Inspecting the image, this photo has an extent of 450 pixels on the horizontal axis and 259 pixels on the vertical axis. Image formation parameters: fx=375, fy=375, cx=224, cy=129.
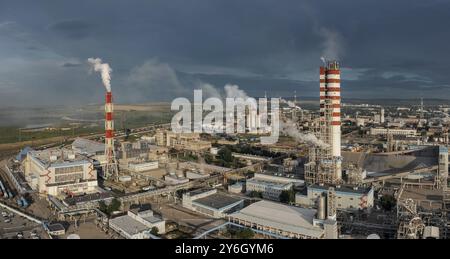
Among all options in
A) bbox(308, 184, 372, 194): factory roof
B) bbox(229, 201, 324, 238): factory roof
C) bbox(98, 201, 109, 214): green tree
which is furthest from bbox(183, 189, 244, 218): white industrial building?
bbox(308, 184, 372, 194): factory roof

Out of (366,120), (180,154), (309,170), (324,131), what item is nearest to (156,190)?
(309,170)

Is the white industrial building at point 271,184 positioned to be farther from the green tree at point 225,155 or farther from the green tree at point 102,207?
the green tree at point 102,207

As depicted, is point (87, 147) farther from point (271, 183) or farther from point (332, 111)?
point (332, 111)

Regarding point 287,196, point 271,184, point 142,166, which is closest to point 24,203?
point 142,166

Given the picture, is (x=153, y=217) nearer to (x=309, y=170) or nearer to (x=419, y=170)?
(x=309, y=170)

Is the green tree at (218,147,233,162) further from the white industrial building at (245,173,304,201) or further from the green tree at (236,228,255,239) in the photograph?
the green tree at (236,228,255,239)

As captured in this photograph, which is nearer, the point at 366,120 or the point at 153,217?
the point at 153,217
